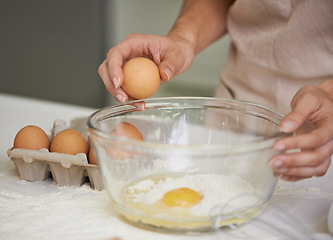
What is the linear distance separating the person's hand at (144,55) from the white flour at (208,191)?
0.81 ft

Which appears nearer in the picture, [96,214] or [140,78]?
[96,214]

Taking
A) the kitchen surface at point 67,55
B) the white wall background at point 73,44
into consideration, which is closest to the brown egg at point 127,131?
the kitchen surface at point 67,55

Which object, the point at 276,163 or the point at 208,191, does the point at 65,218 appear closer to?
the point at 208,191

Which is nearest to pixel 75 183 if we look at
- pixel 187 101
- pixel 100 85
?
pixel 187 101

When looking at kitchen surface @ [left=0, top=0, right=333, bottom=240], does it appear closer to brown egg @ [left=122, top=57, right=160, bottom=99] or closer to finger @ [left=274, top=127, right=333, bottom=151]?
brown egg @ [left=122, top=57, right=160, bottom=99]

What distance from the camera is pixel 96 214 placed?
2.39 feet

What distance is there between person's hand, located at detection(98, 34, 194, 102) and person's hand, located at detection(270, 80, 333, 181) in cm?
32

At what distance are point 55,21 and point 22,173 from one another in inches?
112

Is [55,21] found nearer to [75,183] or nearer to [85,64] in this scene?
[85,64]

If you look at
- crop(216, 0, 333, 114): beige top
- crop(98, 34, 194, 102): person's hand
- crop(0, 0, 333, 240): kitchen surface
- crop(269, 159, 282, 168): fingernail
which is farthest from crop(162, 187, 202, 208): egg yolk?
crop(216, 0, 333, 114): beige top

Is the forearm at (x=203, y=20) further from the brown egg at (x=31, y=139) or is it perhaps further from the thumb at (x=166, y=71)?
the brown egg at (x=31, y=139)

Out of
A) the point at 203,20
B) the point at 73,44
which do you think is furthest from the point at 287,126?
the point at 73,44

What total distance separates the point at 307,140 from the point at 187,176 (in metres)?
0.23

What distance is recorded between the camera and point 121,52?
3.02 ft
